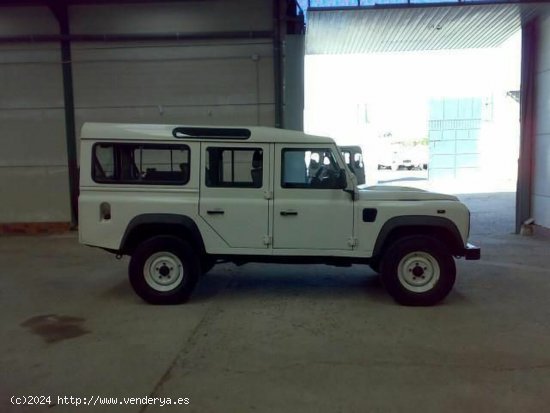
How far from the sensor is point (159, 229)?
240 inches

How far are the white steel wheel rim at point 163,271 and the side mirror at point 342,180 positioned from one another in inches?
82.0

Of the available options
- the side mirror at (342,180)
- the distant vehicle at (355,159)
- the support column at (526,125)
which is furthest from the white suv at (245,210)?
the distant vehicle at (355,159)

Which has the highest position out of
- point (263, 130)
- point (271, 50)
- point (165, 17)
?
point (165, 17)

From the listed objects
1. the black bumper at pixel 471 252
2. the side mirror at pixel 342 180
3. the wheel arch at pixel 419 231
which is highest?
the side mirror at pixel 342 180

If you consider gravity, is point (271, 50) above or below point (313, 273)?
above

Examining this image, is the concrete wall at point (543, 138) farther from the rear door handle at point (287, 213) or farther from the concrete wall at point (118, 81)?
the rear door handle at point (287, 213)

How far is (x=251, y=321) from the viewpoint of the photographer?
5.52 metres

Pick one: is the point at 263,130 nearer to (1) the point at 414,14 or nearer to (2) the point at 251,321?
(2) the point at 251,321

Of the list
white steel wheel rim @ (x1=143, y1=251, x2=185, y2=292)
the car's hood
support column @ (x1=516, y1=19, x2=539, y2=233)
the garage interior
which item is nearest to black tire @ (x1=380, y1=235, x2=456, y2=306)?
the garage interior

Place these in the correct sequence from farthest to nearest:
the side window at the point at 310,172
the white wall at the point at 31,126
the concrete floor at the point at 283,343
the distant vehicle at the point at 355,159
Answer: the distant vehicle at the point at 355,159 → the white wall at the point at 31,126 → the side window at the point at 310,172 → the concrete floor at the point at 283,343

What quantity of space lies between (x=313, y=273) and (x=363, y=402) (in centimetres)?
406

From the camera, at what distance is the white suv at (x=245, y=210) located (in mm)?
5945

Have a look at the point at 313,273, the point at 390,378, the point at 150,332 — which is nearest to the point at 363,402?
the point at 390,378

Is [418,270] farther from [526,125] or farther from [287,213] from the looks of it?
[526,125]
